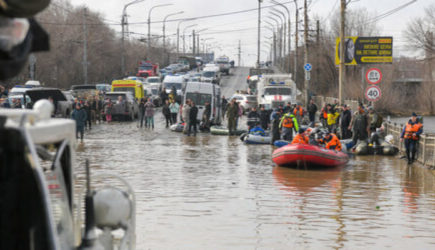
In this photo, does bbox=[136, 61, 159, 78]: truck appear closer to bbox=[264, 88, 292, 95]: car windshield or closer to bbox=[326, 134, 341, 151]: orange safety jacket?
bbox=[264, 88, 292, 95]: car windshield

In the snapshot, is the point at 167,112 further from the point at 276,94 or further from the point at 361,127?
the point at 361,127

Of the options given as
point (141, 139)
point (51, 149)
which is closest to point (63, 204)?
point (51, 149)

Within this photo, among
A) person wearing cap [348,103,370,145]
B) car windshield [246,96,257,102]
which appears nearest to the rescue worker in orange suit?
person wearing cap [348,103,370,145]

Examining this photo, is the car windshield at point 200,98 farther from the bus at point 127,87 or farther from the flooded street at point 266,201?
the bus at point 127,87

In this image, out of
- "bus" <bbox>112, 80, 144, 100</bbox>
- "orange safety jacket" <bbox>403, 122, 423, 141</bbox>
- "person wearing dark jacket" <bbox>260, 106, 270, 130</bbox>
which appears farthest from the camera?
"bus" <bbox>112, 80, 144, 100</bbox>

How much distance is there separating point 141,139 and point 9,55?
2849cm

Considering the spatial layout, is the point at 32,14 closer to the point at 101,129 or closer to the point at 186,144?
the point at 186,144

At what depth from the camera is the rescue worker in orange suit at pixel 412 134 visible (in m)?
22.9

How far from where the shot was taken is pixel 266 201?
1545cm

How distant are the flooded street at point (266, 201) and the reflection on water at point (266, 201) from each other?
0.06 feet

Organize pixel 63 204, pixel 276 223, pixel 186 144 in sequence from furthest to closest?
pixel 186 144 < pixel 276 223 < pixel 63 204

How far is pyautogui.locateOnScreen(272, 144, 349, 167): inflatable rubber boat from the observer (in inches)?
846

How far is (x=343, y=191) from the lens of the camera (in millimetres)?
17375

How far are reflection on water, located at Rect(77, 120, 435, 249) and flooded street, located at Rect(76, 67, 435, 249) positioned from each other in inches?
0.7
